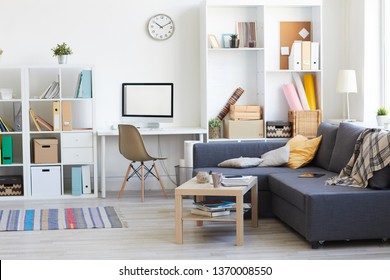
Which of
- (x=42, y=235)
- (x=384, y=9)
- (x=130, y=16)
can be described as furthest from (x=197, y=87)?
(x=42, y=235)

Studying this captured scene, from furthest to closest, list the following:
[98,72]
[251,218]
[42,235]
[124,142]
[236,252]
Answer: [98,72] → [124,142] → [251,218] → [42,235] → [236,252]

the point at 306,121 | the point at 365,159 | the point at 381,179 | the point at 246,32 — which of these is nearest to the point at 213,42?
the point at 246,32

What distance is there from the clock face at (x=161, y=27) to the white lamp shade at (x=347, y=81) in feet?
6.18

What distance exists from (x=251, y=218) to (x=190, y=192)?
3.50ft

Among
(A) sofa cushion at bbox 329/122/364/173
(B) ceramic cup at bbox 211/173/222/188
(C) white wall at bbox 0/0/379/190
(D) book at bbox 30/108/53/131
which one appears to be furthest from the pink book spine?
(B) ceramic cup at bbox 211/173/222/188

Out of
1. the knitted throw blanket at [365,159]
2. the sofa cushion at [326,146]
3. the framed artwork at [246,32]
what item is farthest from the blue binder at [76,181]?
the knitted throw blanket at [365,159]

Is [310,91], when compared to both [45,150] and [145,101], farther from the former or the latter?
[45,150]

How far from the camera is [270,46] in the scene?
26.2 feet

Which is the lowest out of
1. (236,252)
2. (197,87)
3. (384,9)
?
(236,252)

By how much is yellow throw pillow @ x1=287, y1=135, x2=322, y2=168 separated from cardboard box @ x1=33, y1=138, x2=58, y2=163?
8.00ft

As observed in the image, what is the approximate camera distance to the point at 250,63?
8031mm

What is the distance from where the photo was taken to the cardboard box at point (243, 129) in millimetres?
7684

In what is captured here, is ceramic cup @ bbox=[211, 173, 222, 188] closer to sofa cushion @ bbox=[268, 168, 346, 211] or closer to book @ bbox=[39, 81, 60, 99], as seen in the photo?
sofa cushion @ bbox=[268, 168, 346, 211]

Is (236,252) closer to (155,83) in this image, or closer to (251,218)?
(251,218)
